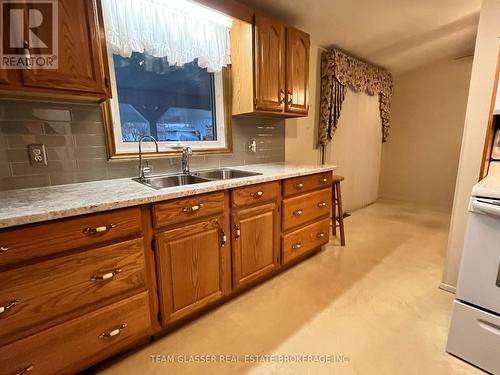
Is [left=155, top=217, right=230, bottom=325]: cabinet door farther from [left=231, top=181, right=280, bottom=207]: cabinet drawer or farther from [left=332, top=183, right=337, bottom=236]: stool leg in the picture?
[left=332, top=183, right=337, bottom=236]: stool leg

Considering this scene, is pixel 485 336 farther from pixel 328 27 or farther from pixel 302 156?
pixel 328 27

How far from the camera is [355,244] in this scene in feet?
9.00

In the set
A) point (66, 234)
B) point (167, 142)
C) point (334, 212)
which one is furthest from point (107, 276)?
point (334, 212)

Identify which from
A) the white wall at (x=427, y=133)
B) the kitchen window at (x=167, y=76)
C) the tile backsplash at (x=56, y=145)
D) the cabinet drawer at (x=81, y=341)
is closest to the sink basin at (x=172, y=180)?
the tile backsplash at (x=56, y=145)

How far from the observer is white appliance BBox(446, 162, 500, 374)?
1.17m

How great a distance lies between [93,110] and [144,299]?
3.91ft

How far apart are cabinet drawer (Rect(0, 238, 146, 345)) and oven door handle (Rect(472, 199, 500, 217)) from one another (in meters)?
1.67

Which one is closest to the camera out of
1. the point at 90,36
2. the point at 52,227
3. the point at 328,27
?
the point at 52,227

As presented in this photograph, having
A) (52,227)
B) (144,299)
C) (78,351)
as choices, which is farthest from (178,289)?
(52,227)

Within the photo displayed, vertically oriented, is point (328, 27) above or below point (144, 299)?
above

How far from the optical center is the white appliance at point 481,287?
117 cm

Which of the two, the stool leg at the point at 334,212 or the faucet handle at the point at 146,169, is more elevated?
the faucet handle at the point at 146,169

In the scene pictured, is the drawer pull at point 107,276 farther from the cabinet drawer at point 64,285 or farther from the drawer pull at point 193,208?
the drawer pull at point 193,208

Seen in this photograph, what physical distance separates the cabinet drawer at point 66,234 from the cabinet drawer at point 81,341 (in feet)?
1.16
